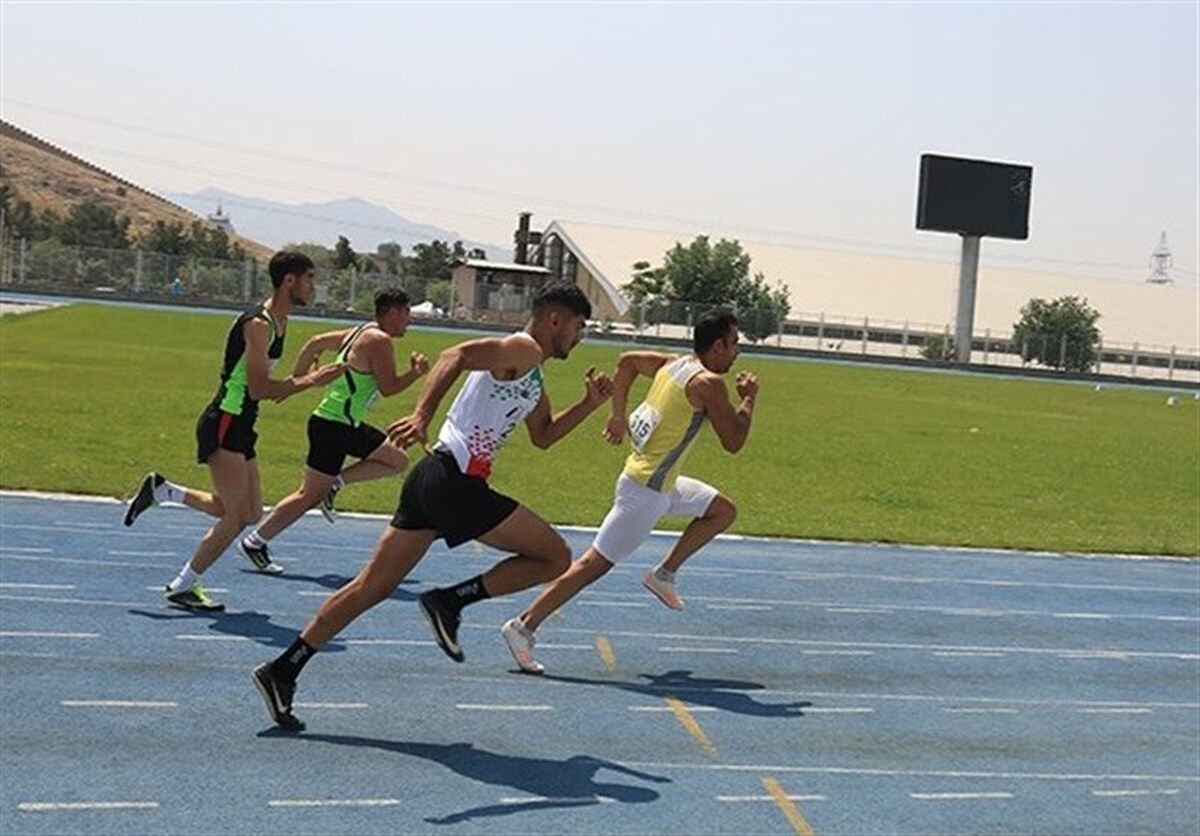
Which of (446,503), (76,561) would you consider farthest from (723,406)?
(76,561)

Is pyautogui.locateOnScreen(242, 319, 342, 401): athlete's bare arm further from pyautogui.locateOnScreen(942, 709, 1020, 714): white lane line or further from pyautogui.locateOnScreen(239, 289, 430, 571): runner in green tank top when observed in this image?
pyautogui.locateOnScreen(942, 709, 1020, 714): white lane line

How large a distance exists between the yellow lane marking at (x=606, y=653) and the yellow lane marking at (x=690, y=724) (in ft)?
1.99

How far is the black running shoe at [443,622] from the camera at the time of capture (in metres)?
6.40

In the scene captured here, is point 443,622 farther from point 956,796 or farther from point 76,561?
point 76,561

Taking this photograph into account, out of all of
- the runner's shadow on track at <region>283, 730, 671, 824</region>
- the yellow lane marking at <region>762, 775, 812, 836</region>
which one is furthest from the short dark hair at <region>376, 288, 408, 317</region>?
the yellow lane marking at <region>762, 775, 812, 836</region>

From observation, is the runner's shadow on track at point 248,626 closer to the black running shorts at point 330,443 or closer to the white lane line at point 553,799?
the black running shorts at point 330,443

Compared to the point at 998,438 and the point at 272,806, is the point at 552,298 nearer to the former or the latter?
the point at 272,806

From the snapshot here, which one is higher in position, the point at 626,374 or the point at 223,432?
the point at 626,374

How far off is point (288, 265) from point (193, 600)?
206 cm

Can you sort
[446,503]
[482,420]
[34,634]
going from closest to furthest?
[446,503] < [482,420] < [34,634]

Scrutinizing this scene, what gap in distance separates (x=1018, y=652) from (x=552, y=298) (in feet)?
15.2

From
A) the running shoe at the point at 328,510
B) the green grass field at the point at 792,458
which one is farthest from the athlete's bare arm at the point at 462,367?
the green grass field at the point at 792,458

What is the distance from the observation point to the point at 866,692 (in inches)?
309

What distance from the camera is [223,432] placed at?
8016 mm
